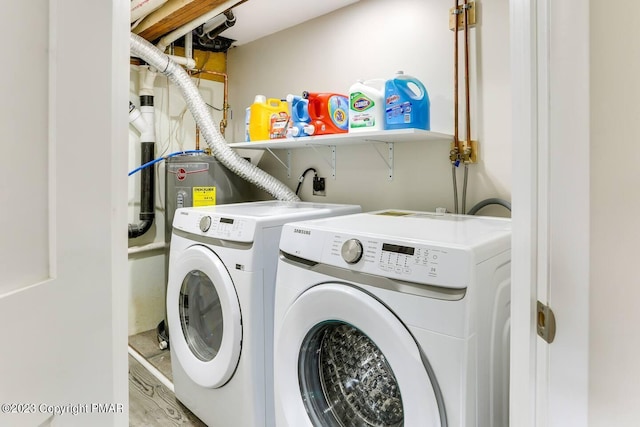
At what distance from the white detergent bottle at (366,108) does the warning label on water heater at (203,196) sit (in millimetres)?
1121

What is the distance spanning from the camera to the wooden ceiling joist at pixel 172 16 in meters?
2.12

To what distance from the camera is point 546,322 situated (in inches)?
25.4

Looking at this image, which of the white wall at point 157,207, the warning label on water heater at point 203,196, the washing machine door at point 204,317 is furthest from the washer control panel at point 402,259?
the white wall at point 157,207

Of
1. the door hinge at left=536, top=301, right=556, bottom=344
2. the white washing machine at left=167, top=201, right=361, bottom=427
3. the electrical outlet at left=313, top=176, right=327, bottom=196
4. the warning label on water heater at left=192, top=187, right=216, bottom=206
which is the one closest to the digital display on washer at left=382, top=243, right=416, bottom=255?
the door hinge at left=536, top=301, right=556, bottom=344

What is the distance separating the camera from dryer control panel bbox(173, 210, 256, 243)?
63.5 inches

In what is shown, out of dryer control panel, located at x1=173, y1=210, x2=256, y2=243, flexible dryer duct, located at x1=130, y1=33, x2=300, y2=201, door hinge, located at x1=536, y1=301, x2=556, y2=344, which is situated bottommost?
door hinge, located at x1=536, y1=301, x2=556, y2=344

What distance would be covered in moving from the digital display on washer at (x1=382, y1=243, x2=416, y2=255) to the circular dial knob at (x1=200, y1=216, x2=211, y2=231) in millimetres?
952

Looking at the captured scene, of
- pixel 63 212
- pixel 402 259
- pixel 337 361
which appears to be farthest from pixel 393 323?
pixel 63 212

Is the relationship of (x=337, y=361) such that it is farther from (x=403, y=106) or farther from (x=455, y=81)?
(x=455, y=81)

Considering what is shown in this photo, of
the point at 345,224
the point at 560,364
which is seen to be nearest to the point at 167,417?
the point at 345,224

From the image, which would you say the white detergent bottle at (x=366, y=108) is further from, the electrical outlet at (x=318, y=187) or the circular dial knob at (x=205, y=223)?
the circular dial knob at (x=205, y=223)

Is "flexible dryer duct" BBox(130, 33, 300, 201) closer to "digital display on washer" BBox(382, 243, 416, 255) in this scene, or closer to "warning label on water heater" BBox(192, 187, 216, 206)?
"warning label on water heater" BBox(192, 187, 216, 206)

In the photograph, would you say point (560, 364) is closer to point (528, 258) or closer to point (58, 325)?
point (528, 258)

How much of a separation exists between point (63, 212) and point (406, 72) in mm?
1915
